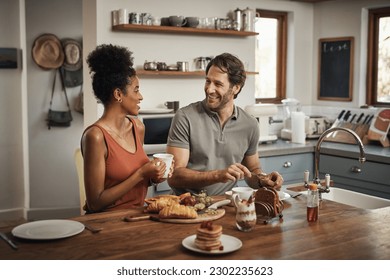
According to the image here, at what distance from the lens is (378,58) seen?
497cm

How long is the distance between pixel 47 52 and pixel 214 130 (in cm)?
295

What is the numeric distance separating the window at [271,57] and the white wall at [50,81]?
0.08 m

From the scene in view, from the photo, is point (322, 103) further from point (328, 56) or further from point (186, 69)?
point (186, 69)

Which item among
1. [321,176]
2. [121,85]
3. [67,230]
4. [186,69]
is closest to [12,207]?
[186,69]

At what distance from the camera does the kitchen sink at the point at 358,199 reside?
2908 mm

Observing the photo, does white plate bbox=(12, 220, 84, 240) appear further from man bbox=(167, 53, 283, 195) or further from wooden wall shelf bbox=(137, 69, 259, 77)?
wooden wall shelf bbox=(137, 69, 259, 77)

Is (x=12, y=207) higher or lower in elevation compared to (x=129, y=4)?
lower

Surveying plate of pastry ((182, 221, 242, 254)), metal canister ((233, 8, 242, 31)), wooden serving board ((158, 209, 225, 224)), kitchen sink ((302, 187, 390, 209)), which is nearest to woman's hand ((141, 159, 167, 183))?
wooden serving board ((158, 209, 225, 224))

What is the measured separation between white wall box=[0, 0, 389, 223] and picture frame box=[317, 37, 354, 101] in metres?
0.06

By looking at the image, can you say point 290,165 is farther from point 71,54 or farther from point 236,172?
point 71,54

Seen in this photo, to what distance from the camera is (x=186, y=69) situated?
4523 mm

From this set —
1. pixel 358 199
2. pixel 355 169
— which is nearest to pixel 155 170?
pixel 358 199

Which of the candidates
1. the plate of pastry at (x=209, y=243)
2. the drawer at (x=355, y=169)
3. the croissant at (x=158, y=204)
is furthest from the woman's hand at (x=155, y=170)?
the drawer at (x=355, y=169)

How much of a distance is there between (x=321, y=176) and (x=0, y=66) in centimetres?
308
